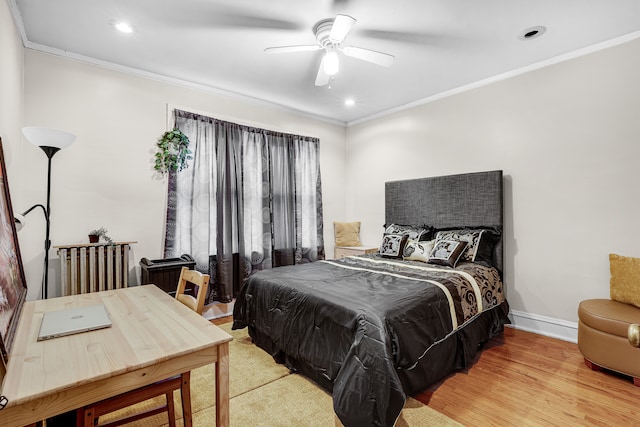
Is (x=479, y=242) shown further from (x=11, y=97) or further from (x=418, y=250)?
(x=11, y=97)

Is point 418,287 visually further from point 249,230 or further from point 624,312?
point 249,230

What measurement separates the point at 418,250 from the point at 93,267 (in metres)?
3.14

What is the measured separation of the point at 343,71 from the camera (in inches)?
132

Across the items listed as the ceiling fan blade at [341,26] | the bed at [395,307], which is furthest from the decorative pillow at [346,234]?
the ceiling fan blade at [341,26]

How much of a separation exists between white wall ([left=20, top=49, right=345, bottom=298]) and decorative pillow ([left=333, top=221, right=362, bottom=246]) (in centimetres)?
246

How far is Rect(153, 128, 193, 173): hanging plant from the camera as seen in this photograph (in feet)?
11.0

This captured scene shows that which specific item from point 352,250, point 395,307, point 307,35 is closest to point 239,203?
point 352,250

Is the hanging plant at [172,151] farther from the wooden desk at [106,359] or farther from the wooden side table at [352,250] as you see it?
the wooden side table at [352,250]

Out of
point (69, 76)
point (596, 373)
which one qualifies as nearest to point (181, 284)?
point (69, 76)

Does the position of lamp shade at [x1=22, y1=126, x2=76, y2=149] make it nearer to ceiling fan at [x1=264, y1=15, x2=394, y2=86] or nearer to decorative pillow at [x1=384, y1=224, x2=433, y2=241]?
ceiling fan at [x1=264, y1=15, x2=394, y2=86]

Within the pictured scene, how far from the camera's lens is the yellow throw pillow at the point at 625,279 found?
2.43 m

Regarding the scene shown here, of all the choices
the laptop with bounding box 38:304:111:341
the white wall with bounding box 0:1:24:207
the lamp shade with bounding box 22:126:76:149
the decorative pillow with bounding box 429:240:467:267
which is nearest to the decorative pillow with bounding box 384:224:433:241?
the decorative pillow with bounding box 429:240:467:267

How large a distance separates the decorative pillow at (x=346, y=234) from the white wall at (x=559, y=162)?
151 centimetres

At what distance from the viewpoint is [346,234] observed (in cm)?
484
